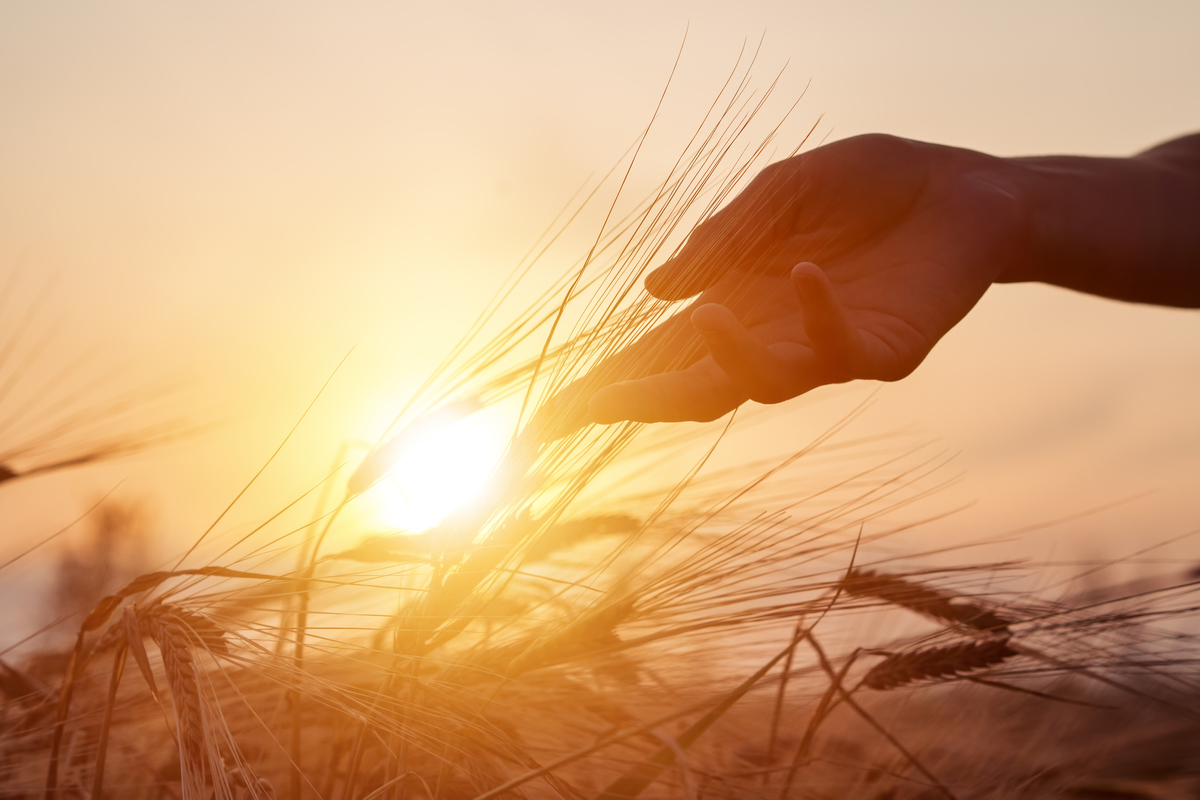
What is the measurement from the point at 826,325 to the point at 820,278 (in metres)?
0.07

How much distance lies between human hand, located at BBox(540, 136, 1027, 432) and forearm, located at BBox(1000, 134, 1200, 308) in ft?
0.19

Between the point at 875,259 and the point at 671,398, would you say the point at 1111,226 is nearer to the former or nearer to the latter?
the point at 875,259

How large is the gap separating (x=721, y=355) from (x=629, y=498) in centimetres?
29

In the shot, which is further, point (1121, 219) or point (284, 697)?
point (1121, 219)

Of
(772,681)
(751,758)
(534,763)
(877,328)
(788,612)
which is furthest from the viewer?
(751,758)

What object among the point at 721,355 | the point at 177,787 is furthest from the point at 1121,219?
the point at 177,787

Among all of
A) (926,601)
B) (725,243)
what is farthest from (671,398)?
(926,601)

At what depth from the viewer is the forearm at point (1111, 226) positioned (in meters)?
1.07

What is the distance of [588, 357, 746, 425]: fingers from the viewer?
58 centimetres

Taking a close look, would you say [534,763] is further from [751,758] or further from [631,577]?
[751,758]

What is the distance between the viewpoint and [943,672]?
2.57 feet

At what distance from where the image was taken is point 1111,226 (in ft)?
3.59

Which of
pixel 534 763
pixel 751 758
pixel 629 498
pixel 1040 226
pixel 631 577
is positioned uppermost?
pixel 1040 226

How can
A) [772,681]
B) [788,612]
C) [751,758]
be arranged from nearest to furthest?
[788,612]
[772,681]
[751,758]
